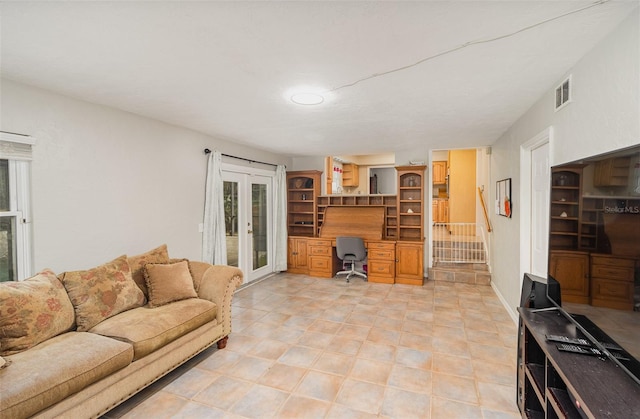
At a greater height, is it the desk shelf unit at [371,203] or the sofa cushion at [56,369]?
the desk shelf unit at [371,203]

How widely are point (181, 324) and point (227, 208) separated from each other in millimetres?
2486

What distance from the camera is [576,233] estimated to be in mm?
1579

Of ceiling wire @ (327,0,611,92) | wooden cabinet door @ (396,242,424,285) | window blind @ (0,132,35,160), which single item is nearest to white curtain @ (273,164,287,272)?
wooden cabinet door @ (396,242,424,285)

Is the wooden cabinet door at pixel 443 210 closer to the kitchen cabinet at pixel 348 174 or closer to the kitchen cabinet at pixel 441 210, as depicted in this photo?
the kitchen cabinet at pixel 441 210

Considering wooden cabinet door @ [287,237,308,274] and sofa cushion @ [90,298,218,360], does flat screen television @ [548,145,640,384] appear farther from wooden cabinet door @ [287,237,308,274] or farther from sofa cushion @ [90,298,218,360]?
wooden cabinet door @ [287,237,308,274]

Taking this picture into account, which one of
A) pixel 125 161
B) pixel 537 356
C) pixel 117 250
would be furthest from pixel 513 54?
pixel 117 250

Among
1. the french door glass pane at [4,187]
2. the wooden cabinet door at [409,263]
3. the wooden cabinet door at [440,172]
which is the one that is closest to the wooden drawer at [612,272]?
the wooden cabinet door at [409,263]

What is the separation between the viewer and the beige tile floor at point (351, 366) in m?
2.05

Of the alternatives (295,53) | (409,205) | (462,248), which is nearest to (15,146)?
(295,53)

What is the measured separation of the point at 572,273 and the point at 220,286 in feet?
8.92

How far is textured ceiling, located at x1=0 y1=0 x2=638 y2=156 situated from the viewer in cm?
145

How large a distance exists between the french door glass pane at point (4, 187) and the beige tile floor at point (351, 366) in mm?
1786

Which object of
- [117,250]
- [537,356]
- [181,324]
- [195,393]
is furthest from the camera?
[117,250]

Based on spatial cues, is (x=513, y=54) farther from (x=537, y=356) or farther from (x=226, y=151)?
(x=226, y=151)
